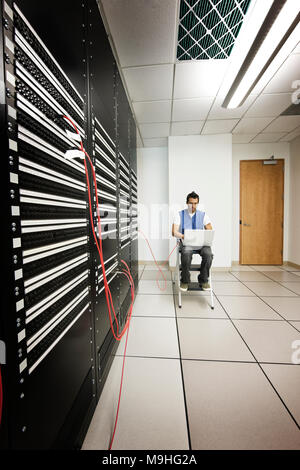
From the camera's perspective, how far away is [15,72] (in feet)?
1.62

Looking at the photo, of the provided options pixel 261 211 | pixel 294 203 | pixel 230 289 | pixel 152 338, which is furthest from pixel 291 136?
pixel 152 338

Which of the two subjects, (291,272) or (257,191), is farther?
(257,191)

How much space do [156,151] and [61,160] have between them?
393 centimetres

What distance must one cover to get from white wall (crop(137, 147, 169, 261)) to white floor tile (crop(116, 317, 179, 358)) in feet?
8.06

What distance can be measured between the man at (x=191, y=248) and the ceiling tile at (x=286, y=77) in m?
1.53

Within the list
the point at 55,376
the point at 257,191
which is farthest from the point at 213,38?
the point at 257,191

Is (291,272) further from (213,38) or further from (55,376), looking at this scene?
(55,376)

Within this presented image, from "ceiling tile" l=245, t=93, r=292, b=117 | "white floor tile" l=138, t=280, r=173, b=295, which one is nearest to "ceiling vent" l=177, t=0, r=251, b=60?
"ceiling tile" l=245, t=93, r=292, b=117

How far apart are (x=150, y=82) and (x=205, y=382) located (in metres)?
2.86

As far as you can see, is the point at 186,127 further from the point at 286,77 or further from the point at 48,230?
the point at 48,230

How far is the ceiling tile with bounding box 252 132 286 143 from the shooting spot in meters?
3.84

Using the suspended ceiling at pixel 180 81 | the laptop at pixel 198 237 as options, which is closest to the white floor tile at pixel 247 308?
the laptop at pixel 198 237

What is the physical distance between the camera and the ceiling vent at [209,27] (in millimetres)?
1508

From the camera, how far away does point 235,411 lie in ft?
3.33
